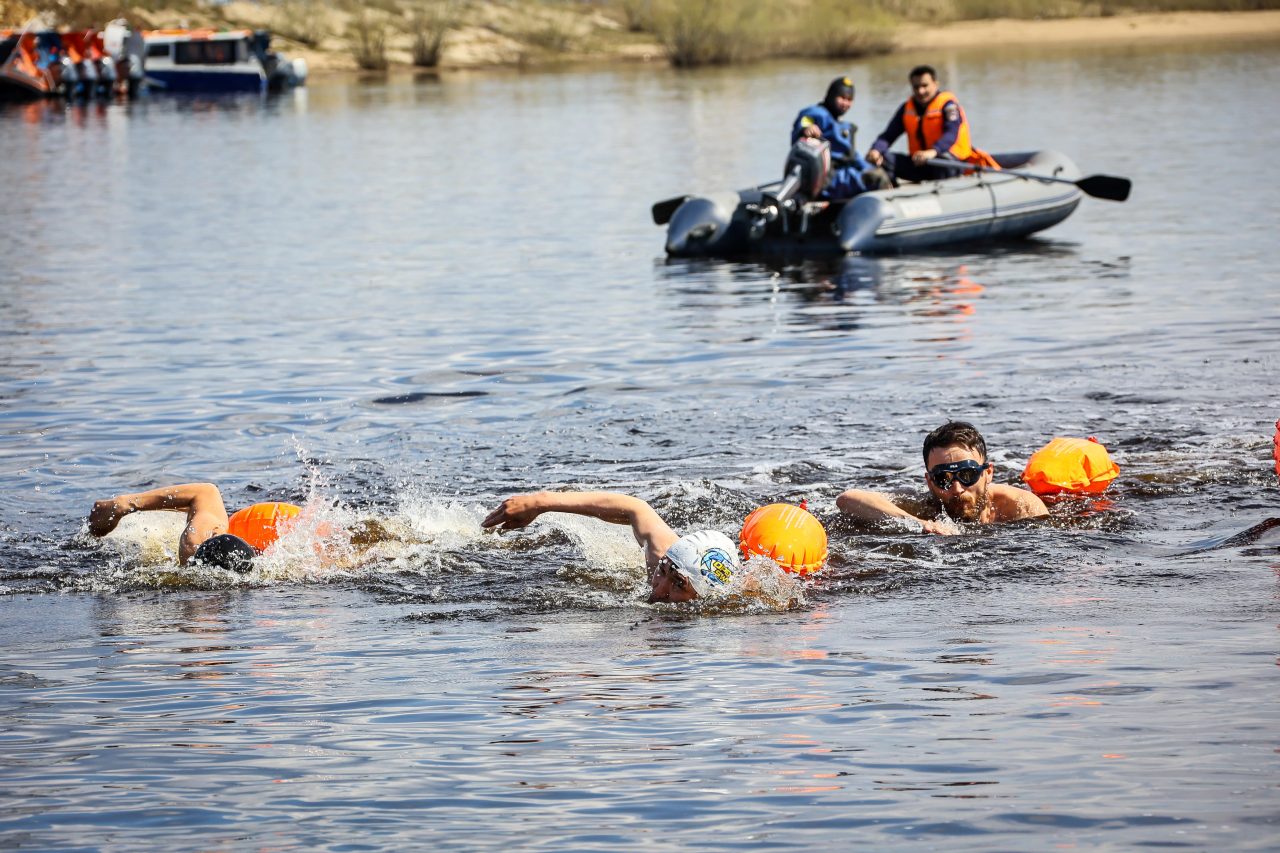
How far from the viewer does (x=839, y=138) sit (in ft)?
66.2

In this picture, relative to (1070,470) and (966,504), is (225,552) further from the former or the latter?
(1070,470)

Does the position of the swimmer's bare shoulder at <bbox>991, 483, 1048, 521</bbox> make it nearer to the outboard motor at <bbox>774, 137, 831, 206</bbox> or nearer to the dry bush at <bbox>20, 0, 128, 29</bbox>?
the outboard motor at <bbox>774, 137, 831, 206</bbox>

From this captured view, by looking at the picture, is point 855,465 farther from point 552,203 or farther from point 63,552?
point 552,203

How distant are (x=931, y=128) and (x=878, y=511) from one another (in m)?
12.5

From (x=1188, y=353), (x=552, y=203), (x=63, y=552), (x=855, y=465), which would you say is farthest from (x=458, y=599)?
(x=552, y=203)

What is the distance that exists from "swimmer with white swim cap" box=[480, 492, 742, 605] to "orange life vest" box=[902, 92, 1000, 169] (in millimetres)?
13235

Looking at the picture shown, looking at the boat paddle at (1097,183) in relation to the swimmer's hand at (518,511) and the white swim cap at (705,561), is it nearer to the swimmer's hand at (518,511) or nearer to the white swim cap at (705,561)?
the white swim cap at (705,561)

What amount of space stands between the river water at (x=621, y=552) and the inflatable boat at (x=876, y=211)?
0.39 m

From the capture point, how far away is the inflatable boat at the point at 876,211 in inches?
789

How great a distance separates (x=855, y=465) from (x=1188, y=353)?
442cm

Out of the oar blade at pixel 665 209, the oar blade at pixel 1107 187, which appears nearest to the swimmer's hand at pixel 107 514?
the oar blade at pixel 665 209

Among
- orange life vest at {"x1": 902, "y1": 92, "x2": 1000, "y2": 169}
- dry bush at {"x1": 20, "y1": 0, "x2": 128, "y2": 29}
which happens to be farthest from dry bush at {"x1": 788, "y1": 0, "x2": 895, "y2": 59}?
orange life vest at {"x1": 902, "y1": 92, "x2": 1000, "y2": 169}

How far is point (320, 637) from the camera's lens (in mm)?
7453

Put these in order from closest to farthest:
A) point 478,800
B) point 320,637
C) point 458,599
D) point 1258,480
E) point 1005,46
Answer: point 478,800 → point 320,637 → point 458,599 → point 1258,480 → point 1005,46
